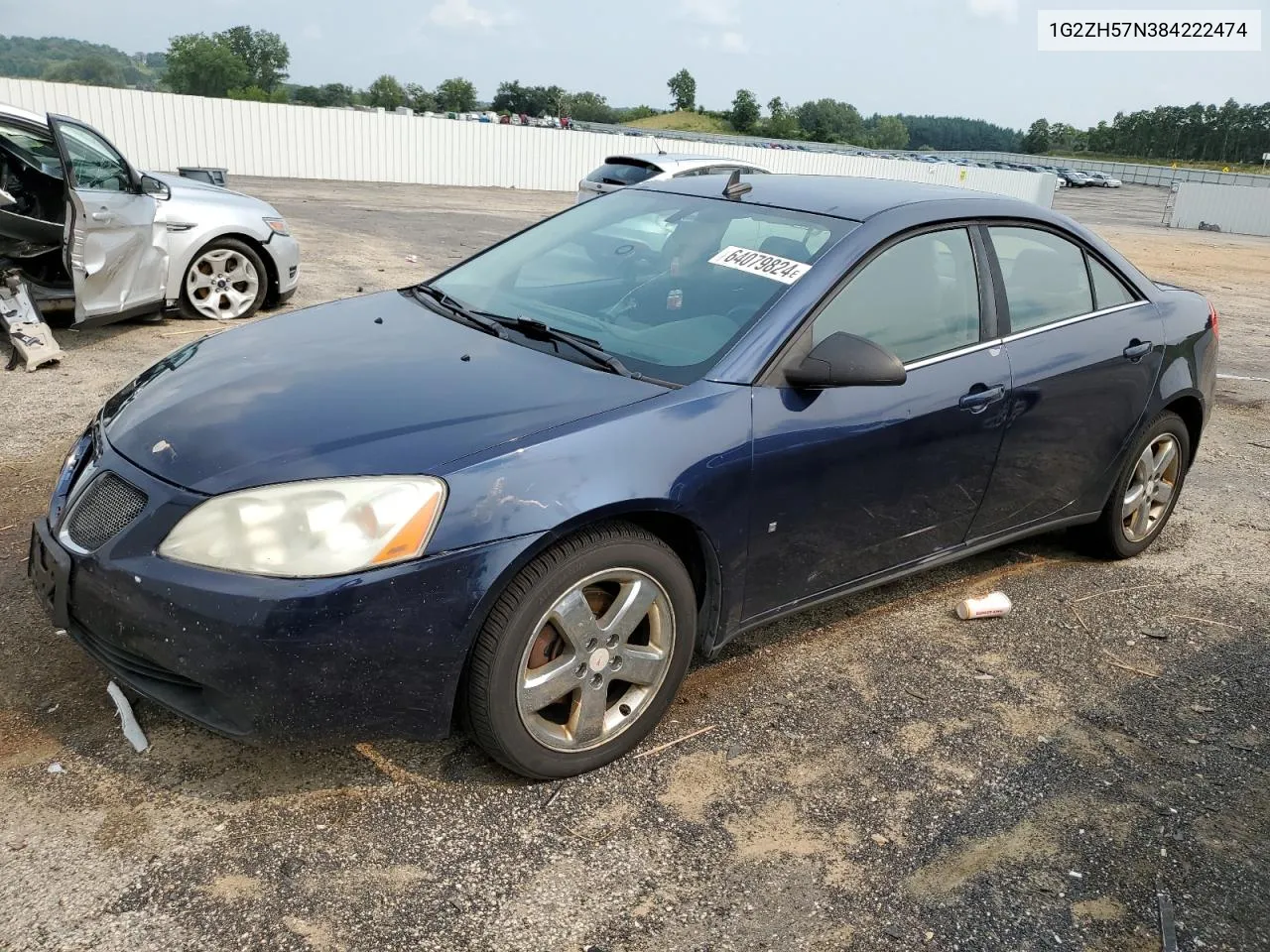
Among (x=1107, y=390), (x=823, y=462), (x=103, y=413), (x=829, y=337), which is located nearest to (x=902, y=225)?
(x=829, y=337)

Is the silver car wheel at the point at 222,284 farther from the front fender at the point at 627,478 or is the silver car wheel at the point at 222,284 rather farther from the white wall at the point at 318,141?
the white wall at the point at 318,141

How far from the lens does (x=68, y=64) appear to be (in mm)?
146250

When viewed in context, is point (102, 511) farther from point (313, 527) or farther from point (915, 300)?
point (915, 300)

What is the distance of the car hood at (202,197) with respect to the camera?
7.96 m

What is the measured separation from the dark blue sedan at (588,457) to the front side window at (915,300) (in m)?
0.01

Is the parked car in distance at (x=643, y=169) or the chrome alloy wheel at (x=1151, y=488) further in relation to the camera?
the parked car in distance at (x=643, y=169)

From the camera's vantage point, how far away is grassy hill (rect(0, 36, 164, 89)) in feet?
436

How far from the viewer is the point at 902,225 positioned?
357 cm

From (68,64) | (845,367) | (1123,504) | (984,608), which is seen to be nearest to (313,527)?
(845,367)

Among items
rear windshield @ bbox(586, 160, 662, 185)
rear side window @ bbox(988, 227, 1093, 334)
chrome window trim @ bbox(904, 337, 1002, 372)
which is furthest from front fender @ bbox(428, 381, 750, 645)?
rear windshield @ bbox(586, 160, 662, 185)

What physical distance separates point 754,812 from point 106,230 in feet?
20.6

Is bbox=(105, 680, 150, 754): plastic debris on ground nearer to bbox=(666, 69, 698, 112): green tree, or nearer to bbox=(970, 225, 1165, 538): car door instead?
bbox=(970, 225, 1165, 538): car door

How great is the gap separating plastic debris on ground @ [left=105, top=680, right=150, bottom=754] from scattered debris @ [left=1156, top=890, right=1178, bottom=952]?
268 cm

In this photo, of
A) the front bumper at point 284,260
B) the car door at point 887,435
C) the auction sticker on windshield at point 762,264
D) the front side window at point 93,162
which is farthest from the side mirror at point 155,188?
the car door at point 887,435
